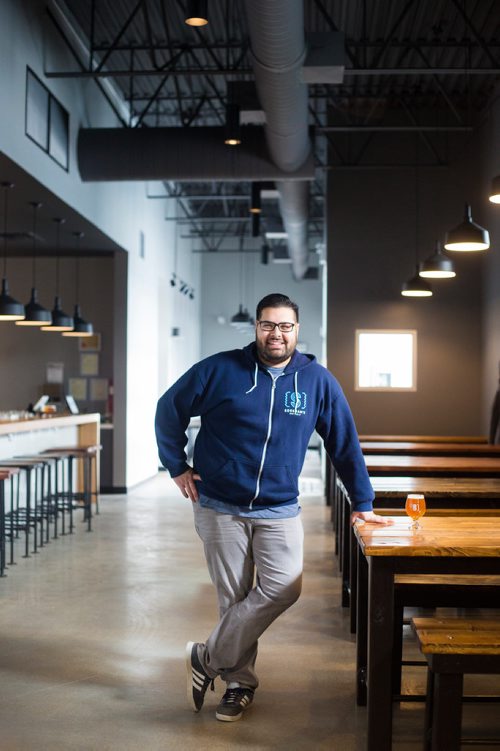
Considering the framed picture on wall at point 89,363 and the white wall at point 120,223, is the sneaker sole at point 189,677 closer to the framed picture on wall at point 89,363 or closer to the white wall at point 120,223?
the white wall at point 120,223

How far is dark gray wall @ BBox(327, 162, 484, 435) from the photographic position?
440 inches

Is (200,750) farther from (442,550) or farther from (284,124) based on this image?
(284,124)

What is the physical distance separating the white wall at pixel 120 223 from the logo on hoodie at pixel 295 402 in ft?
13.4

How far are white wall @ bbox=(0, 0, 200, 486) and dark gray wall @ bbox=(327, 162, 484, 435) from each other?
100 inches

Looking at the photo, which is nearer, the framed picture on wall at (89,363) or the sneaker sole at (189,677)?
the sneaker sole at (189,677)

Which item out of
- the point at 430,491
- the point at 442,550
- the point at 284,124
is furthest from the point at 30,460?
the point at 442,550

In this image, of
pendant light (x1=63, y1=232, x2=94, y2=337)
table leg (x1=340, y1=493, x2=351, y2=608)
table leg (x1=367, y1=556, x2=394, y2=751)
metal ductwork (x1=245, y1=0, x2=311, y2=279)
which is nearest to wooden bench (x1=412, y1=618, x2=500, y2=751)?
table leg (x1=367, y1=556, x2=394, y2=751)

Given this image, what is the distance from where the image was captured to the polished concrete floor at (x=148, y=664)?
3314 mm

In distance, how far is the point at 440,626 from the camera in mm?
2857

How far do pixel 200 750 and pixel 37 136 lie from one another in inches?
222

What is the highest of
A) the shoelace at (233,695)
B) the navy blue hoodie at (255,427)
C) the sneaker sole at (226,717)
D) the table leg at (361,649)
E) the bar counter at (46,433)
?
the navy blue hoodie at (255,427)

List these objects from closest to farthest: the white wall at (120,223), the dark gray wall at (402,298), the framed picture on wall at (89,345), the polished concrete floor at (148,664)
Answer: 1. the polished concrete floor at (148,664)
2. the white wall at (120,223)
3. the dark gray wall at (402,298)
4. the framed picture on wall at (89,345)

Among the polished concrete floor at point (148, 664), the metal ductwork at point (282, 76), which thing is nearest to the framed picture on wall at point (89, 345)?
the metal ductwork at point (282, 76)

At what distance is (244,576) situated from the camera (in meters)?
3.46
